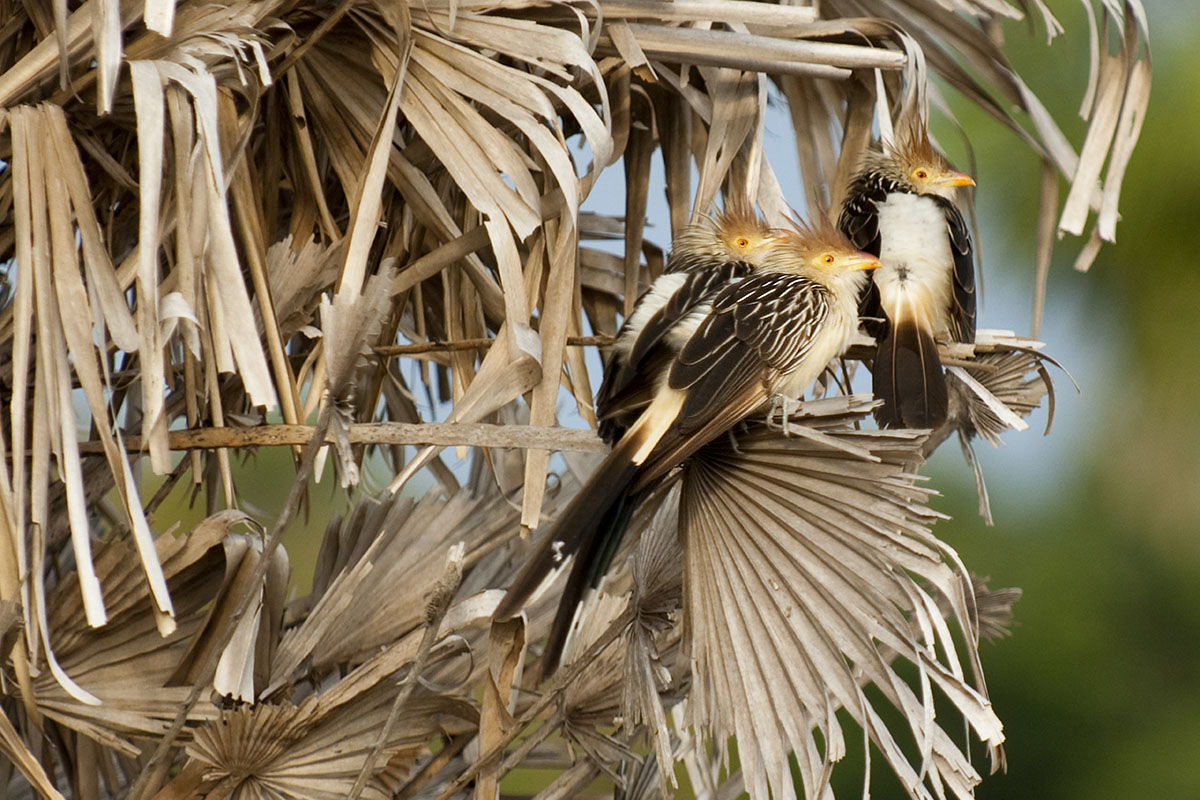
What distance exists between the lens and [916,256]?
1.52 m

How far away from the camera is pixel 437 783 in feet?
5.15

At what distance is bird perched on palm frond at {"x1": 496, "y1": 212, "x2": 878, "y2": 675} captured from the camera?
1.02 m

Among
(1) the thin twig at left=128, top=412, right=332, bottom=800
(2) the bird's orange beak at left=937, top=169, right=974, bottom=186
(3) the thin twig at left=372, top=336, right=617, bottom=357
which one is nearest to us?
(1) the thin twig at left=128, top=412, right=332, bottom=800

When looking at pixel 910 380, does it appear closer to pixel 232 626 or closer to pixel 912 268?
pixel 912 268

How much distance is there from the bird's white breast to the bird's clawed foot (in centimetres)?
37

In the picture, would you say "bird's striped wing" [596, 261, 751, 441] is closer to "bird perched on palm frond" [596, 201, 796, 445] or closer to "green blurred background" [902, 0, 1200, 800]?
"bird perched on palm frond" [596, 201, 796, 445]

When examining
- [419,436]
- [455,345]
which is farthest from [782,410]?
[455,345]

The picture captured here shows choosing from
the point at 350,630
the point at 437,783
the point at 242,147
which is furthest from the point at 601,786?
the point at 242,147

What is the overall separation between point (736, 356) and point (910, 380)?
271 mm

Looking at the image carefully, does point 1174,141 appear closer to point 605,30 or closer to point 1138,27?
point 1138,27

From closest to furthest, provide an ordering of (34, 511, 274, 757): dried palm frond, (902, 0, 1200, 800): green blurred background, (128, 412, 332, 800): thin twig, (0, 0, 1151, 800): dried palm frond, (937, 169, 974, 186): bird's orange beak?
1. (128, 412, 332, 800): thin twig
2. (0, 0, 1151, 800): dried palm frond
3. (34, 511, 274, 757): dried palm frond
4. (937, 169, 974, 186): bird's orange beak
5. (902, 0, 1200, 800): green blurred background

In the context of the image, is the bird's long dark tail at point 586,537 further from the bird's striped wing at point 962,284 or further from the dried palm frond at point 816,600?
the bird's striped wing at point 962,284

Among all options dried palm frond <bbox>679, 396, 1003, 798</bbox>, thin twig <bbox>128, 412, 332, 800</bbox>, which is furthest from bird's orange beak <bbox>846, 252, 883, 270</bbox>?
thin twig <bbox>128, 412, 332, 800</bbox>

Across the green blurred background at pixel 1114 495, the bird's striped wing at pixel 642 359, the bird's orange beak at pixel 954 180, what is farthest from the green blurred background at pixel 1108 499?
the bird's striped wing at pixel 642 359
